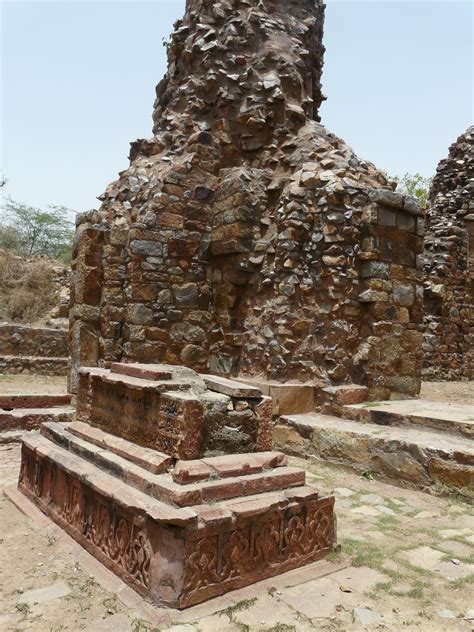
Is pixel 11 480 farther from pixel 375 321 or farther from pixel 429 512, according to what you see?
pixel 375 321

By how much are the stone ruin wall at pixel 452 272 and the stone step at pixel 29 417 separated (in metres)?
10.1

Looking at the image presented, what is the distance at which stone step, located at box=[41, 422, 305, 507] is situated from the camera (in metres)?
2.76

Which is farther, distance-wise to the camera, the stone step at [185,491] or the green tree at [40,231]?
the green tree at [40,231]

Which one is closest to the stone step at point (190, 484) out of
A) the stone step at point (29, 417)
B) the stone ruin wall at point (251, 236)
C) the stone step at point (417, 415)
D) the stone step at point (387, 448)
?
the stone step at point (387, 448)

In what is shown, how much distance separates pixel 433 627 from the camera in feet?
7.93

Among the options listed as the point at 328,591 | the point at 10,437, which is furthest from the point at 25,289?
the point at 328,591

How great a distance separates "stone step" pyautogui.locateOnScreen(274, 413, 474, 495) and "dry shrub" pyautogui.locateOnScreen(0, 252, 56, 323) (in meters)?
13.3

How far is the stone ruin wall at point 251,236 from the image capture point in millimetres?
6438

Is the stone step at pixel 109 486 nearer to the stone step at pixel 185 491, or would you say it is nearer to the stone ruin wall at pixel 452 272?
the stone step at pixel 185 491

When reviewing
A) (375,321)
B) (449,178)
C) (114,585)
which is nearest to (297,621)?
(114,585)

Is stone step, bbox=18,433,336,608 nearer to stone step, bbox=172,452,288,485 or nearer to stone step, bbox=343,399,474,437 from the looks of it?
stone step, bbox=172,452,288,485

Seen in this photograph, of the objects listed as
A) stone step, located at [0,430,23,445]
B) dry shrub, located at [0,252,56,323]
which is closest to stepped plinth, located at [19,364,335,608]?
stone step, located at [0,430,23,445]

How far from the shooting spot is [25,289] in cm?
1736

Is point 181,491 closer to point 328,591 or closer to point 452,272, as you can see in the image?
point 328,591
